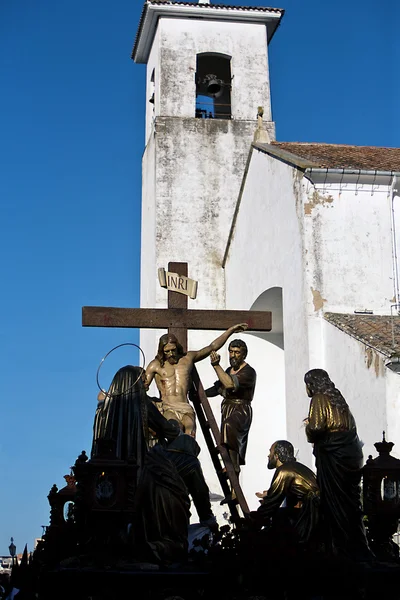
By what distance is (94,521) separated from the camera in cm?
713

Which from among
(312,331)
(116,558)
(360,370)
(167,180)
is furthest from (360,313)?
(116,558)

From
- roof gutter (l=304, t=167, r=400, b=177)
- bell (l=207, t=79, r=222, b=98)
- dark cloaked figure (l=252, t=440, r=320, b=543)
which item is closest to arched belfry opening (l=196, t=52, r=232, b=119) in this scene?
bell (l=207, t=79, r=222, b=98)

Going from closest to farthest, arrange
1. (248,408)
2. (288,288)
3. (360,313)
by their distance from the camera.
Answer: (248,408), (360,313), (288,288)

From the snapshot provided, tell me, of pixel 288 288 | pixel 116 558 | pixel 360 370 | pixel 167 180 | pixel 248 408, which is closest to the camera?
pixel 116 558

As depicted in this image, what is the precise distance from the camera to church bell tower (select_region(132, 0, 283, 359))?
21.7 meters

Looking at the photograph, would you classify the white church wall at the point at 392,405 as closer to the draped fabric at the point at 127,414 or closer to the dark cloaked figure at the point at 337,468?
the dark cloaked figure at the point at 337,468

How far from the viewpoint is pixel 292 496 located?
8281 millimetres

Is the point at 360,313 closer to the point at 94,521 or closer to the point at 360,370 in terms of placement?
the point at 360,370

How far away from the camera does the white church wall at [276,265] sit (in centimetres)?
1608

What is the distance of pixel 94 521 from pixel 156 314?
5143 millimetres

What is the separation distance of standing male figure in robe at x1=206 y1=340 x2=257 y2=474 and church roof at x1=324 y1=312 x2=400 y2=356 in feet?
8.06

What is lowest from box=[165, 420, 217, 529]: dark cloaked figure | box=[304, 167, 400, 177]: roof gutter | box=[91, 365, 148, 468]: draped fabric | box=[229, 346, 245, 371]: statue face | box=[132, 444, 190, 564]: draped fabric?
box=[132, 444, 190, 564]: draped fabric

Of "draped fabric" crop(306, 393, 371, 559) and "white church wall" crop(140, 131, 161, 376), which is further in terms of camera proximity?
"white church wall" crop(140, 131, 161, 376)

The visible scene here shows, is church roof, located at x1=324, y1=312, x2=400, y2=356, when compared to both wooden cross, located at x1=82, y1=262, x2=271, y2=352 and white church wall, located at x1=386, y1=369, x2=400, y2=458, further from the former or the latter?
wooden cross, located at x1=82, y1=262, x2=271, y2=352
